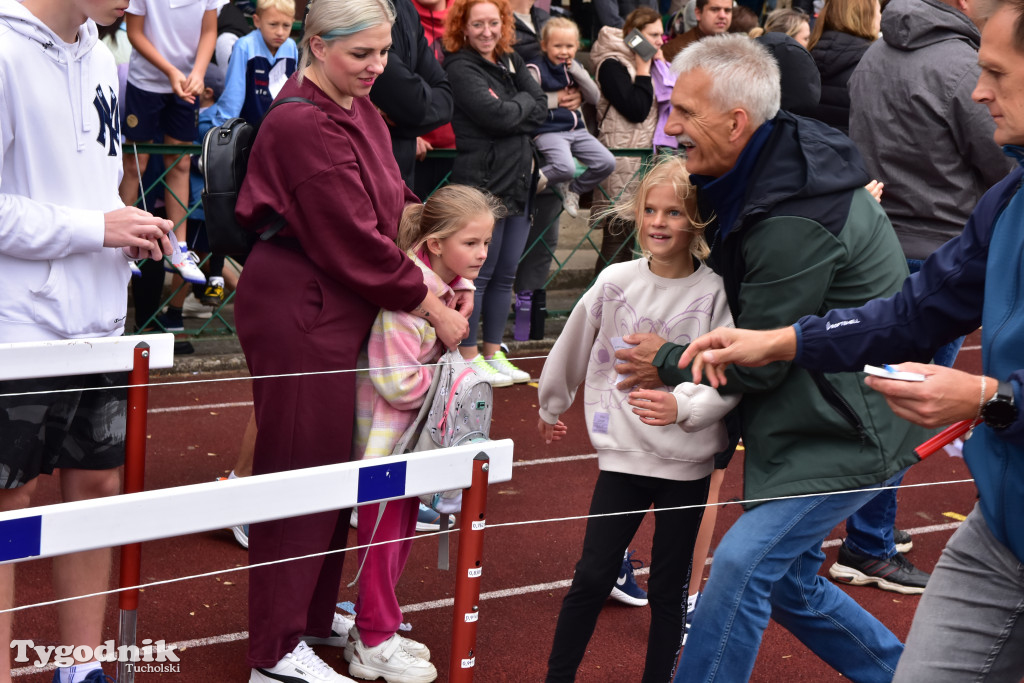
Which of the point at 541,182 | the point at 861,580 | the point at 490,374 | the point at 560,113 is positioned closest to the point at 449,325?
the point at 490,374

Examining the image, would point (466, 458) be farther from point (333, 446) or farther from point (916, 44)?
point (916, 44)

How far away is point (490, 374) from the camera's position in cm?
346

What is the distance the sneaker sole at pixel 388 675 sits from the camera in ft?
11.3

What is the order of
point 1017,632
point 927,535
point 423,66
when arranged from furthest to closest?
point 423,66
point 927,535
point 1017,632

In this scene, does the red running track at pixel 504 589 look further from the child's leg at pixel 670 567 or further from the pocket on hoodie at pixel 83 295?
the pocket on hoodie at pixel 83 295

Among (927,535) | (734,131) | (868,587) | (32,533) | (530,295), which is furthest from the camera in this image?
(530,295)

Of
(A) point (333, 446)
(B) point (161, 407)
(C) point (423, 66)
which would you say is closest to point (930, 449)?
(A) point (333, 446)

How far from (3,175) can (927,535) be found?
3886 mm

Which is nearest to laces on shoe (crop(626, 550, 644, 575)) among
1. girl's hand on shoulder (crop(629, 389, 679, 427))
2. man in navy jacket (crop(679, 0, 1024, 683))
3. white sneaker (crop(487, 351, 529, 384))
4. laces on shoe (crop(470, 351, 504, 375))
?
white sneaker (crop(487, 351, 529, 384))

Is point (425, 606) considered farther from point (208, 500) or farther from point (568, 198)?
point (568, 198)

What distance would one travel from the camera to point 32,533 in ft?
6.00

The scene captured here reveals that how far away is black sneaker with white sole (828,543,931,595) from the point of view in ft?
14.4

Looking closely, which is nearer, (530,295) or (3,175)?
(3,175)

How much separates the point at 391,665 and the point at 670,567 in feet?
3.06
